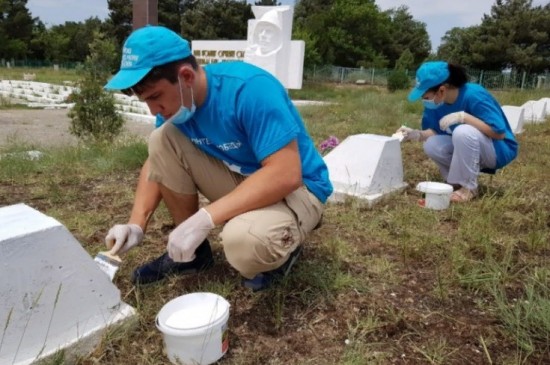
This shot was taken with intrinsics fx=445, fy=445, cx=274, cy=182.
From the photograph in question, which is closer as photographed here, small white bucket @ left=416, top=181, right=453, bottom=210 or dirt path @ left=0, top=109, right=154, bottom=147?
small white bucket @ left=416, top=181, right=453, bottom=210

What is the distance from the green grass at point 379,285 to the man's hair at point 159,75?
0.76 m

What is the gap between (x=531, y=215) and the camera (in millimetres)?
2719

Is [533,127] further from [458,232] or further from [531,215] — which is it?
[458,232]

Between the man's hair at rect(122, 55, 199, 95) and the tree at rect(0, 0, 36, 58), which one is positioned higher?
the tree at rect(0, 0, 36, 58)

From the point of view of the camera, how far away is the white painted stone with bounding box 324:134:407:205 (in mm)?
2975

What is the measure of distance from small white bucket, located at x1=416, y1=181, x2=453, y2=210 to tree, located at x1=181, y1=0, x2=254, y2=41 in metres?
34.2

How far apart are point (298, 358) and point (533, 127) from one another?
22.7ft

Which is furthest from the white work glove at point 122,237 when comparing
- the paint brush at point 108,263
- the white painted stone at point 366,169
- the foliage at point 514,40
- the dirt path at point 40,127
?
the foliage at point 514,40

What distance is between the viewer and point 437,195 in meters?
2.82

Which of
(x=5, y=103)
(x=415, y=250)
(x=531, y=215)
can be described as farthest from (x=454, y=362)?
(x=5, y=103)

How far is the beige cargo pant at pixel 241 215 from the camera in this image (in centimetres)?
154

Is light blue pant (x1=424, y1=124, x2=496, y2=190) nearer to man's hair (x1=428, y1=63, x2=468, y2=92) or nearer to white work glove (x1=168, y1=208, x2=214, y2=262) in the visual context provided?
man's hair (x1=428, y1=63, x2=468, y2=92)

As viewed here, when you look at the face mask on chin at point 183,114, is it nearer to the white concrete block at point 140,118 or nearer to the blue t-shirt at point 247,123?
the blue t-shirt at point 247,123

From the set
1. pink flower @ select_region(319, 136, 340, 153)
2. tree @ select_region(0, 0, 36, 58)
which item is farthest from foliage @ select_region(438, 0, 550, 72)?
tree @ select_region(0, 0, 36, 58)
